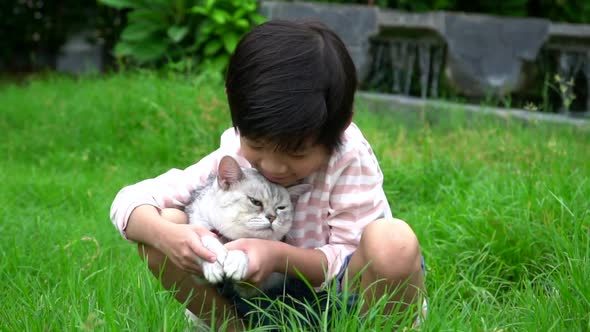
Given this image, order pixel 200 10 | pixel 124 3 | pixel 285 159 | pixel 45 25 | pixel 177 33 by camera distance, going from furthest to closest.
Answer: pixel 45 25 < pixel 124 3 < pixel 177 33 < pixel 200 10 < pixel 285 159

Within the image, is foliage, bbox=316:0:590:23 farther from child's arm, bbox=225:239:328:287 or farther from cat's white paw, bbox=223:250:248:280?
cat's white paw, bbox=223:250:248:280

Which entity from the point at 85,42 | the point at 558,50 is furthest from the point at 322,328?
the point at 85,42

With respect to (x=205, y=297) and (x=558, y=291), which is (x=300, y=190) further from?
(x=558, y=291)

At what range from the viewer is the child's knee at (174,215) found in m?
2.26

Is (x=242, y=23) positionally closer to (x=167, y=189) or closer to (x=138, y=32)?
(x=138, y=32)

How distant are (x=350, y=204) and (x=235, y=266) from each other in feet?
1.57

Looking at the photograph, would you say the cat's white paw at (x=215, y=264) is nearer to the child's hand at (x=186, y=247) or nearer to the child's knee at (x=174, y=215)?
the child's hand at (x=186, y=247)

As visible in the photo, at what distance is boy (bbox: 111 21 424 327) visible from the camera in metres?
2.00

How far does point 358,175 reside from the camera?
89.4 inches

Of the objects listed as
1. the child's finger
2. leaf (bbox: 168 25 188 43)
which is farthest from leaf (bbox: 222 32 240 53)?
the child's finger

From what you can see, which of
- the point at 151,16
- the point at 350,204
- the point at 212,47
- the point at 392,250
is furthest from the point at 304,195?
the point at 151,16

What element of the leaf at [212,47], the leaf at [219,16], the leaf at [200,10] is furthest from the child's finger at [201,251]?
the leaf at [200,10]

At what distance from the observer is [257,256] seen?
2002 millimetres

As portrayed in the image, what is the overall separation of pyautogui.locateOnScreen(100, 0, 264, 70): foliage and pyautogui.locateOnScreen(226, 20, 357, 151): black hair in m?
3.92
